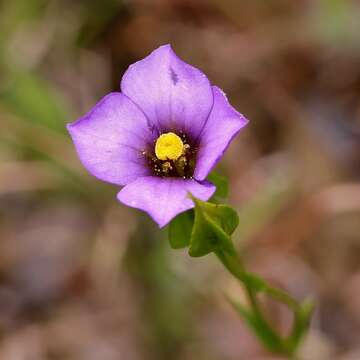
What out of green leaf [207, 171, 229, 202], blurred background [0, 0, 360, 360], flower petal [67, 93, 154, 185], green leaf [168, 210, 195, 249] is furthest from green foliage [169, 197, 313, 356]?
blurred background [0, 0, 360, 360]

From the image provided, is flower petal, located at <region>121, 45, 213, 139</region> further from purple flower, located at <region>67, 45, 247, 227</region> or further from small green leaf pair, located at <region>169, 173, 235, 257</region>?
small green leaf pair, located at <region>169, 173, 235, 257</region>

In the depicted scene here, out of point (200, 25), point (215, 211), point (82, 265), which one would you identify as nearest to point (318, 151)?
point (200, 25)

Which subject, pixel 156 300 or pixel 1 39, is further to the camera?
pixel 1 39

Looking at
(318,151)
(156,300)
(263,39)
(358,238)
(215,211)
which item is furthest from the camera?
(263,39)

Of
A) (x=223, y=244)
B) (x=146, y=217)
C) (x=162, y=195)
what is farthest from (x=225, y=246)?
(x=146, y=217)

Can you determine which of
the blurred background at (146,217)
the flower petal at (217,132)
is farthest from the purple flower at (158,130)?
the blurred background at (146,217)

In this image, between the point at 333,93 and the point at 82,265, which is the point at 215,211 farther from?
the point at 333,93

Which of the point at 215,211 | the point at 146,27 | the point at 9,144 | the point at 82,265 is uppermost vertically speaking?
the point at 215,211
